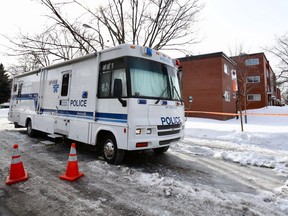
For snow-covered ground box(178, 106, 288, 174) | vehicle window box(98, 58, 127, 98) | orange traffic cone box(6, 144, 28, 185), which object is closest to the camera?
orange traffic cone box(6, 144, 28, 185)

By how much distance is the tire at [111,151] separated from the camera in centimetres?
493

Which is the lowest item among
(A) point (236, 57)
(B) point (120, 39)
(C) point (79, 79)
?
(C) point (79, 79)

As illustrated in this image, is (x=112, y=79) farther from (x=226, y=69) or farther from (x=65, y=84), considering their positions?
(x=226, y=69)

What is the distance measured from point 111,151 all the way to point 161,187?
1.91 m

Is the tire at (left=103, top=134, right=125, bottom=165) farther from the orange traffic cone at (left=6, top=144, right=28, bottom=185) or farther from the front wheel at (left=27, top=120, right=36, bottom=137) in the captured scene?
the front wheel at (left=27, top=120, right=36, bottom=137)

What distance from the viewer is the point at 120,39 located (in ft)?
46.9

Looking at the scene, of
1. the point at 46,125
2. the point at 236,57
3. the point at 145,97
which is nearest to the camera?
the point at 145,97

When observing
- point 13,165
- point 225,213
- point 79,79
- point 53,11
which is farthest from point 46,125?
point 53,11

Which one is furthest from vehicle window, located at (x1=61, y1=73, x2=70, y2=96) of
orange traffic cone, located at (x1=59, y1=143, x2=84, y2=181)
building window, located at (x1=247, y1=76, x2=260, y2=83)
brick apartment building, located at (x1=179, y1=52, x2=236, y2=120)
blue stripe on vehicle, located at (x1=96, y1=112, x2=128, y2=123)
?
building window, located at (x1=247, y1=76, x2=260, y2=83)

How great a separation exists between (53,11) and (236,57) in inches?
921

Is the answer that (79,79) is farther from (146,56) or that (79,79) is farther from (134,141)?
(134,141)

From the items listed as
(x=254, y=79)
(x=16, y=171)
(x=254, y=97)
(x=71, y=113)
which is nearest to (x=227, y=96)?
(x=254, y=97)

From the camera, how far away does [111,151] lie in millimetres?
5117

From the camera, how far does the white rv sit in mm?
4629
